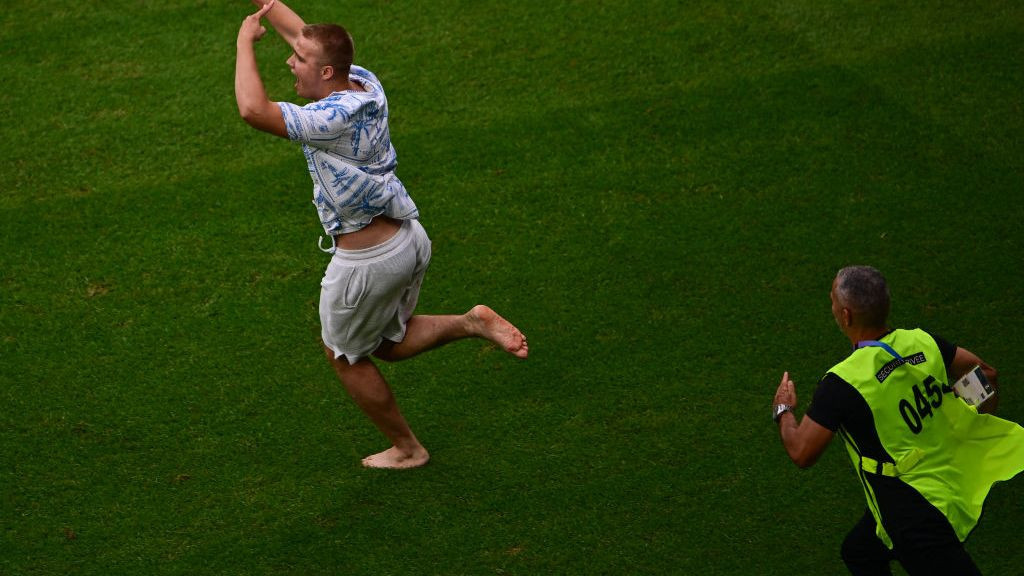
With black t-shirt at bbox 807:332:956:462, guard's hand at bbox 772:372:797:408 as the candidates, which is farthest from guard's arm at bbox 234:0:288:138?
black t-shirt at bbox 807:332:956:462

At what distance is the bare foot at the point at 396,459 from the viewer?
4.51 m

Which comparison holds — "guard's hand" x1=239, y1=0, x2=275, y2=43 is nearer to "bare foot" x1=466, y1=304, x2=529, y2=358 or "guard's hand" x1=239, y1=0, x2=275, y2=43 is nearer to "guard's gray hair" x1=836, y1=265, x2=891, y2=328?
"bare foot" x1=466, y1=304, x2=529, y2=358

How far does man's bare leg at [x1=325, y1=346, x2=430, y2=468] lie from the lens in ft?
14.1

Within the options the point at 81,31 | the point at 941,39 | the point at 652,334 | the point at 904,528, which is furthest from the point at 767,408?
the point at 81,31

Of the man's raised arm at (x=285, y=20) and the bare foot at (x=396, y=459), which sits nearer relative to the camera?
the man's raised arm at (x=285, y=20)

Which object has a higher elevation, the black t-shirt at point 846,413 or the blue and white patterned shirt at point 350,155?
the blue and white patterned shirt at point 350,155

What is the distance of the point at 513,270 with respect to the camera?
540cm

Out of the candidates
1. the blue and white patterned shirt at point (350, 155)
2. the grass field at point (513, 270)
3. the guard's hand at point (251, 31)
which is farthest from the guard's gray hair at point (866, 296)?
the guard's hand at point (251, 31)

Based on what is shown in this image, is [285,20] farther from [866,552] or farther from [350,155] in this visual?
[866,552]

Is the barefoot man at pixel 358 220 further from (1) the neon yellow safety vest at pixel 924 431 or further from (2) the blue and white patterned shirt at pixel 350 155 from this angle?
(1) the neon yellow safety vest at pixel 924 431

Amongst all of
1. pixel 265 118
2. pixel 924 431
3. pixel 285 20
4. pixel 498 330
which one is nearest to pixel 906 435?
pixel 924 431

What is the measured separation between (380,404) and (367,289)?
1.63 ft

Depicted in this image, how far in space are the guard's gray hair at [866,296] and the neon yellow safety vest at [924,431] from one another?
0.08m

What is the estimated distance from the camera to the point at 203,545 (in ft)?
13.7
